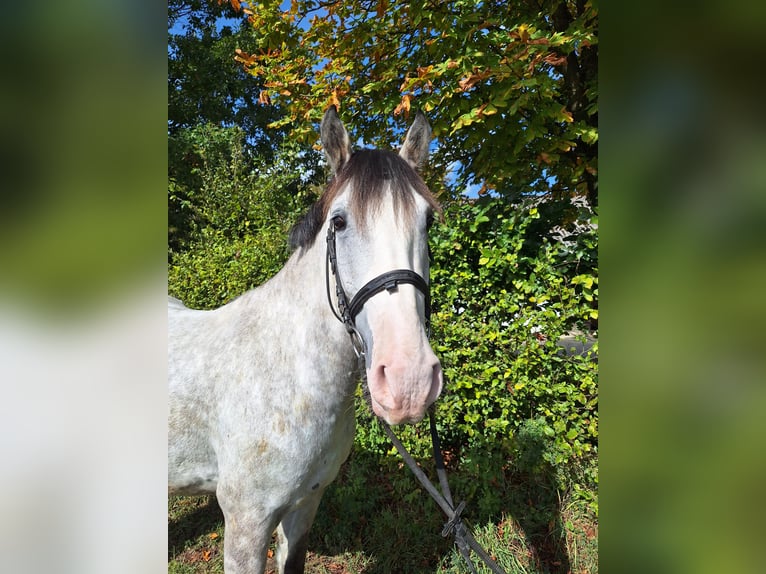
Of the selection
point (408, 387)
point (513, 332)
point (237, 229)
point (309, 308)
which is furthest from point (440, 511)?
point (237, 229)

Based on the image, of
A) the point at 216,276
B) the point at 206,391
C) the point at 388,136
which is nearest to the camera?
the point at 206,391

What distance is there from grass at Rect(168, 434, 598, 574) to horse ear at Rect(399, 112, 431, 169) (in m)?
2.57

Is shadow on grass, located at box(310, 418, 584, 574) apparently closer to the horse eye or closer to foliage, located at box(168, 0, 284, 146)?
the horse eye

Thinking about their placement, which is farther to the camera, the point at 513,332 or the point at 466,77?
the point at 513,332

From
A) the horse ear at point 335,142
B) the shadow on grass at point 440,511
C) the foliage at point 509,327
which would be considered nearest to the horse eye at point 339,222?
the horse ear at point 335,142

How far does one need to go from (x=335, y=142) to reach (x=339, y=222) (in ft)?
1.56

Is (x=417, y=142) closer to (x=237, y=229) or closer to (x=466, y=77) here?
(x=466, y=77)

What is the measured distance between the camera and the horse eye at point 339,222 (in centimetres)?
159

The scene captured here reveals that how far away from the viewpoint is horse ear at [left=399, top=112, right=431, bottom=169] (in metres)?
1.97

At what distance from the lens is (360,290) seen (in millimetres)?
1470

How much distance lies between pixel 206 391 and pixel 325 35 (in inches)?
140
